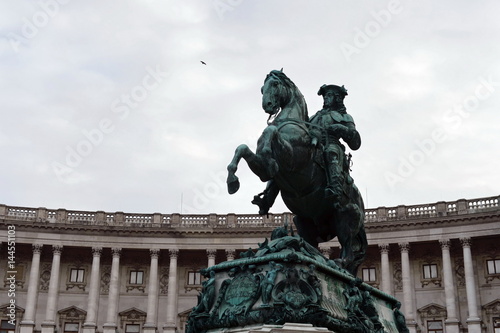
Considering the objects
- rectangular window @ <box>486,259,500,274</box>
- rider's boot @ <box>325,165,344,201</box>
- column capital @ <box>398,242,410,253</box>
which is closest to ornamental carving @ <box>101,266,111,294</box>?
column capital @ <box>398,242,410,253</box>

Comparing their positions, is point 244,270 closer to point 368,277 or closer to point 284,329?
point 284,329

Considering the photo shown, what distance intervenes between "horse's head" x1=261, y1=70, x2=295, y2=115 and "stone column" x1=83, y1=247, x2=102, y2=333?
59767 mm

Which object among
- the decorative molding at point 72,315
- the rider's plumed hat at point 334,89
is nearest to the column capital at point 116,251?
the decorative molding at point 72,315

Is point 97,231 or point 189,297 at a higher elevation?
point 97,231

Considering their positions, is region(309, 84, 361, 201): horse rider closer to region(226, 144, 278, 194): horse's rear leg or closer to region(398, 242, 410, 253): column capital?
region(226, 144, 278, 194): horse's rear leg

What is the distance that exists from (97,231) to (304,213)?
60.0m

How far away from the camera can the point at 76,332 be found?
68.2 meters

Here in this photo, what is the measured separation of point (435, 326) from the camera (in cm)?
6562

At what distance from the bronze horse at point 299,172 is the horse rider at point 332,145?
0.44ft

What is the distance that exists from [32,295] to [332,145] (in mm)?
60509

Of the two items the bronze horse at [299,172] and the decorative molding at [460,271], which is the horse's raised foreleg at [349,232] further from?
the decorative molding at [460,271]

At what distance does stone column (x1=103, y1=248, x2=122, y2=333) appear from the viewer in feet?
220

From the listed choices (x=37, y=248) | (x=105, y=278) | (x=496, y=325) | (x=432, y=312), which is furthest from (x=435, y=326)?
(x=37, y=248)

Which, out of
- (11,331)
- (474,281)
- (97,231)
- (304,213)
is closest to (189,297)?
(97,231)
